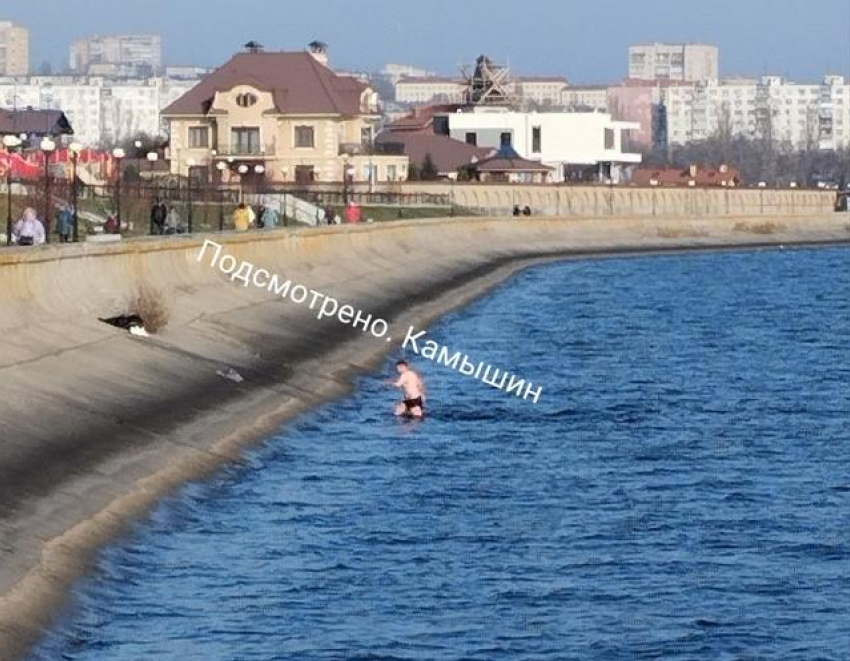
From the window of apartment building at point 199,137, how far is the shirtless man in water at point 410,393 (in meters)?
85.6

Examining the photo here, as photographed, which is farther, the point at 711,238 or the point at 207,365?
the point at 711,238

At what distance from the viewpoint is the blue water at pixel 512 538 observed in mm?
19109

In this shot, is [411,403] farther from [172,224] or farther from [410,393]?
[172,224]

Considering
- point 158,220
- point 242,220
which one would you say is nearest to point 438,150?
point 242,220

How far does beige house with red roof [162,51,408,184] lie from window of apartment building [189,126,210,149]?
0.16ft

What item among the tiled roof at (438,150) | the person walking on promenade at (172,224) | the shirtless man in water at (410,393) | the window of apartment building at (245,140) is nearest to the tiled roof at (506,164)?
the tiled roof at (438,150)

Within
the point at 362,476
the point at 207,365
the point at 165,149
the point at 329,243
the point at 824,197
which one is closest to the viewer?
the point at 362,476

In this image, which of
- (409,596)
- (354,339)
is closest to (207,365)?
(354,339)

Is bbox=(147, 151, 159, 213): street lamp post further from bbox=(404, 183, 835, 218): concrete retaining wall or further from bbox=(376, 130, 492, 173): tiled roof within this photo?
bbox=(376, 130, 492, 173): tiled roof

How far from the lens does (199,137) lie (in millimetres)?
120188

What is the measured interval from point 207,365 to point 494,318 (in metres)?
25.9

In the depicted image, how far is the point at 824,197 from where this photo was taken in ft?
517

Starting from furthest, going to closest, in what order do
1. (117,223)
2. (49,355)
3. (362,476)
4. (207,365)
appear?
(117,223), (207,365), (49,355), (362,476)

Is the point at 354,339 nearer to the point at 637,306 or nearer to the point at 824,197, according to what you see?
the point at 637,306
